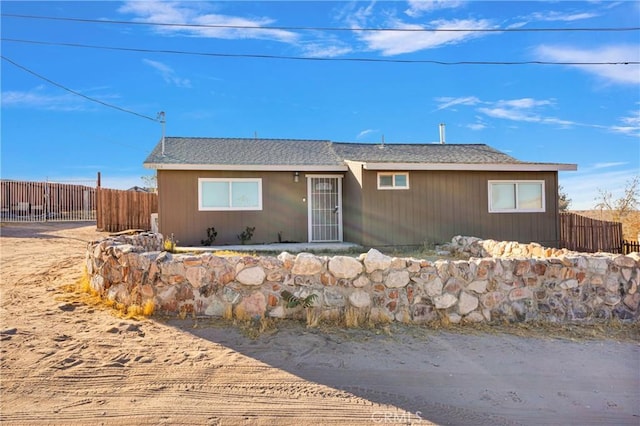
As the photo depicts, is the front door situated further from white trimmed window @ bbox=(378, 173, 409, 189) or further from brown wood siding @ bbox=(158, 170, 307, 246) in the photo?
white trimmed window @ bbox=(378, 173, 409, 189)

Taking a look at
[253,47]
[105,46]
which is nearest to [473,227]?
[253,47]

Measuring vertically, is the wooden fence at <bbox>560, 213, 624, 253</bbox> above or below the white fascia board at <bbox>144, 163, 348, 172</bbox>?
below

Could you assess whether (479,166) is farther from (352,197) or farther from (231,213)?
(231,213)

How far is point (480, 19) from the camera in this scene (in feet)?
35.2

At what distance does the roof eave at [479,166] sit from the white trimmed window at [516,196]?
551mm

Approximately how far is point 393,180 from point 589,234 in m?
7.13

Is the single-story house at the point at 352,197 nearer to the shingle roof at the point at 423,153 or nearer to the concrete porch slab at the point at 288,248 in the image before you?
the shingle roof at the point at 423,153

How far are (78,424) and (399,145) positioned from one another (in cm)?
1372

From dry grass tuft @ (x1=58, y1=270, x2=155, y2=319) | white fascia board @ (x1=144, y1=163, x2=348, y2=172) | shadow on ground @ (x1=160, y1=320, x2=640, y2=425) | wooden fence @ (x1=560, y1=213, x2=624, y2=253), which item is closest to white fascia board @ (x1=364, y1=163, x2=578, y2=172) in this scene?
white fascia board @ (x1=144, y1=163, x2=348, y2=172)

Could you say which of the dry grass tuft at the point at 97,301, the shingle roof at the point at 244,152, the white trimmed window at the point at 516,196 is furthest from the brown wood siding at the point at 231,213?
the white trimmed window at the point at 516,196

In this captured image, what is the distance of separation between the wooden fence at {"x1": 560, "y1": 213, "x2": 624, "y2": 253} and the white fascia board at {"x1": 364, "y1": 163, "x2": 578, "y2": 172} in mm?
2163

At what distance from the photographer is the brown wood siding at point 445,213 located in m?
11.0

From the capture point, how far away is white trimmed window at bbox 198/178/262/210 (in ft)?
36.6

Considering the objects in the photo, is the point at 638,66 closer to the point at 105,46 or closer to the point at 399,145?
the point at 399,145
